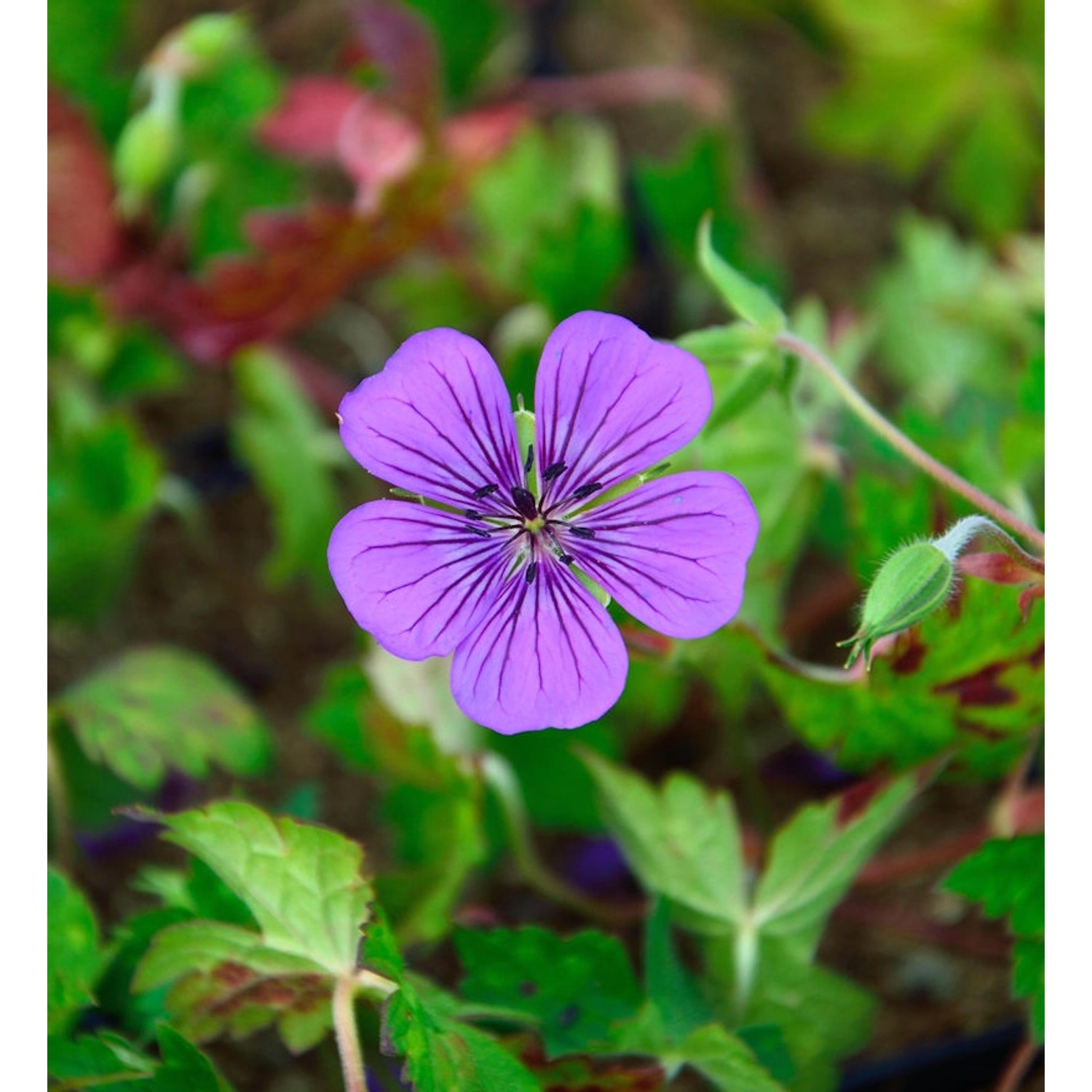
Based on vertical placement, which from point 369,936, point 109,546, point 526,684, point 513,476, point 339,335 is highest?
point 339,335

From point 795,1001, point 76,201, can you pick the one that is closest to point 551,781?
point 795,1001

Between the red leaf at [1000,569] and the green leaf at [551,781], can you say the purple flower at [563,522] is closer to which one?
the red leaf at [1000,569]

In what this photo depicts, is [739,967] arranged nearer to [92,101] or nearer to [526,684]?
[526,684]

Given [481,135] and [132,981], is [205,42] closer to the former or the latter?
[481,135]

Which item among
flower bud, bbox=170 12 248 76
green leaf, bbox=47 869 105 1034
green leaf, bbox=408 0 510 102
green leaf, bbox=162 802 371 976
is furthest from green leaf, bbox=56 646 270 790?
green leaf, bbox=408 0 510 102

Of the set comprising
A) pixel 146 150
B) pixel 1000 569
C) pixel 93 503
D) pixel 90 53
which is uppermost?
pixel 90 53

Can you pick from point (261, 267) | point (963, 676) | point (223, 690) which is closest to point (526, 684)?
point (963, 676)

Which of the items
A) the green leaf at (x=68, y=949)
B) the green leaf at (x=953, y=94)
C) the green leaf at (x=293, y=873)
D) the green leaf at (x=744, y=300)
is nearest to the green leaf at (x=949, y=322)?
the green leaf at (x=953, y=94)
